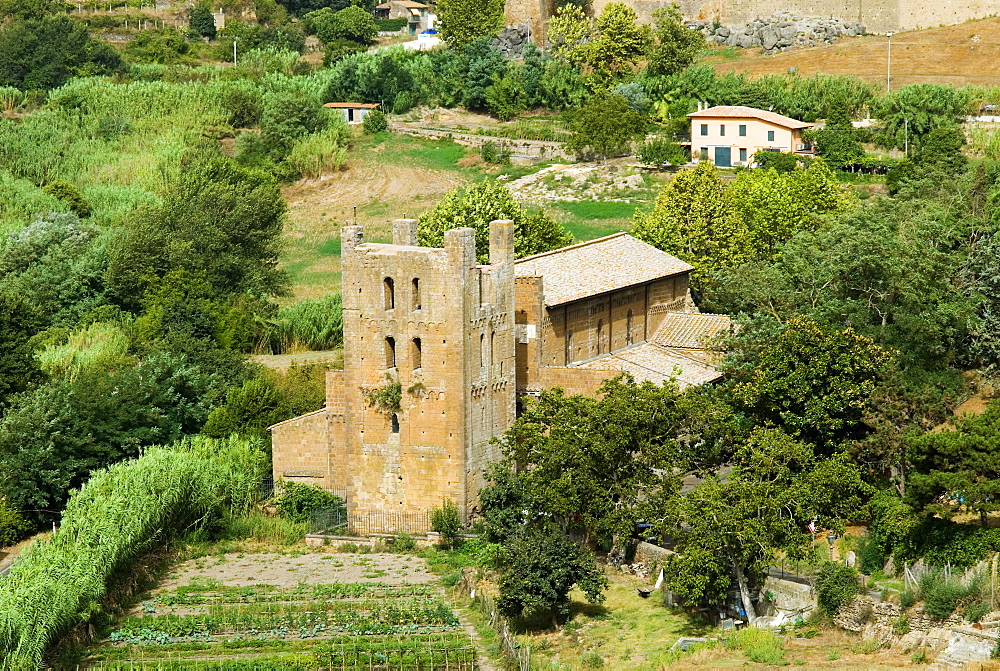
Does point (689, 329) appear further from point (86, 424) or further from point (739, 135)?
point (739, 135)

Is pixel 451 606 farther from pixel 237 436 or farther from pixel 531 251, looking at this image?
pixel 531 251

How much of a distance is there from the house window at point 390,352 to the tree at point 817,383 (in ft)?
34.1

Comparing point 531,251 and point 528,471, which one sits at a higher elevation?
point 531,251

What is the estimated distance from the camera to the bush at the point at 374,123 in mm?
110375

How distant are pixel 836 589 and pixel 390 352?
54.5 feet

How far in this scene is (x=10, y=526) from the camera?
184 feet

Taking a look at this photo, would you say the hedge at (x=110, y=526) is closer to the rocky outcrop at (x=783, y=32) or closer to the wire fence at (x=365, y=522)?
the wire fence at (x=365, y=522)

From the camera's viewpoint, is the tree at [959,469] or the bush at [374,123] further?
the bush at [374,123]

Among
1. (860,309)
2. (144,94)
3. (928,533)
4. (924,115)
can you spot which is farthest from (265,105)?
(928,533)

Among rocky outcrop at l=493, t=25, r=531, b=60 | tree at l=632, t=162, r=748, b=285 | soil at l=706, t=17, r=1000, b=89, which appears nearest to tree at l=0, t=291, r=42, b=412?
tree at l=632, t=162, r=748, b=285

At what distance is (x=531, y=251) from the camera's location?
70.0m

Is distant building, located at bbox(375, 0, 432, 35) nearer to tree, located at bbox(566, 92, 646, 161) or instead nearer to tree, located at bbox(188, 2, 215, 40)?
tree, located at bbox(188, 2, 215, 40)

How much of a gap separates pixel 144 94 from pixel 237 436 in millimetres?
61839

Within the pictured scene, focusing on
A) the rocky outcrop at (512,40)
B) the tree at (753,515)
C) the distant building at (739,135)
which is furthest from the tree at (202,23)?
the tree at (753,515)
